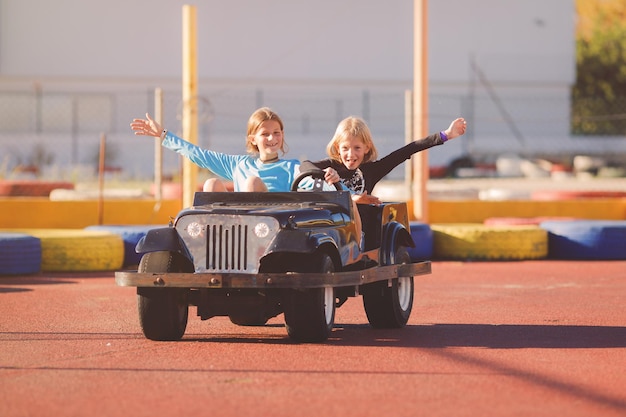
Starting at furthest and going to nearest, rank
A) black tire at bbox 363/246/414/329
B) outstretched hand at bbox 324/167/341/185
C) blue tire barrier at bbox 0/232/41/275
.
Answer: blue tire barrier at bbox 0/232/41/275, black tire at bbox 363/246/414/329, outstretched hand at bbox 324/167/341/185

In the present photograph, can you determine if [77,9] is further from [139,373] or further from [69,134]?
[139,373]

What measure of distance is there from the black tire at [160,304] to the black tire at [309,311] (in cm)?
66

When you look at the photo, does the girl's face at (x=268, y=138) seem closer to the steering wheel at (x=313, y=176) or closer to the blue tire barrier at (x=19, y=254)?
the steering wheel at (x=313, y=176)

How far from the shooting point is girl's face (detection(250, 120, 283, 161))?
8188 mm

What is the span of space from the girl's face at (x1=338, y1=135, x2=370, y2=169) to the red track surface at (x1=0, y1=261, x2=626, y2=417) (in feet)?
3.50

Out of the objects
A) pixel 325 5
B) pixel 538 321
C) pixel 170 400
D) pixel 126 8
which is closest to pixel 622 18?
pixel 325 5

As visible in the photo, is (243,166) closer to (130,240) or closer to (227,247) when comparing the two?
(227,247)

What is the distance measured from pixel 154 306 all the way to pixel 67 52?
2829cm

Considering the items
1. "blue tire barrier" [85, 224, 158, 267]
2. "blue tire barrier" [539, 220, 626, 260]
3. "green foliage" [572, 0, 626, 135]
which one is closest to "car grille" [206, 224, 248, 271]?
"blue tire barrier" [85, 224, 158, 267]

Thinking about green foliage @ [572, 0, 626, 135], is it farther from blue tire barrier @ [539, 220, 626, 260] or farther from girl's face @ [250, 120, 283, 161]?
girl's face @ [250, 120, 283, 161]

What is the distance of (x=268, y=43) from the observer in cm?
3544

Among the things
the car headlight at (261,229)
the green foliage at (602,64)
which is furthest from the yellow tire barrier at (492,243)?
the green foliage at (602,64)

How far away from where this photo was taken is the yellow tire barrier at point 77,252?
12727 millimetres

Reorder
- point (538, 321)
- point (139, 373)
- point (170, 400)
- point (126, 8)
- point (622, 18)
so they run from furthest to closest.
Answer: point (622, 18), point (126, 8), point (538, 321), point (139, 373), point (170, 400)
